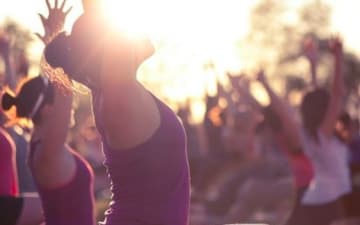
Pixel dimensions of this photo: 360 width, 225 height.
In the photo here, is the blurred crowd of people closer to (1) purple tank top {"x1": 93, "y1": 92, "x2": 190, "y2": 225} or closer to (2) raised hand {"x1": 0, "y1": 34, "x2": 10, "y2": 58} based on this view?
(2) raised hand {"x1": 0, "y1": 34, "x2": 10, "y2": 58}

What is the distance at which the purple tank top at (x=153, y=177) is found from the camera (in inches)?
152

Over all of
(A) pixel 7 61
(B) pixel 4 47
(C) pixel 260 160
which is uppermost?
(B) pixel 4 47

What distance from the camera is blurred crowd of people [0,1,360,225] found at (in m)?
6.81

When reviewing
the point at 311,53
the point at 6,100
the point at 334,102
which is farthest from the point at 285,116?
the point at 6,100

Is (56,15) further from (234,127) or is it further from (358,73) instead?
(358,73)

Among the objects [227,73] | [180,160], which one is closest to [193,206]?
[227,73]

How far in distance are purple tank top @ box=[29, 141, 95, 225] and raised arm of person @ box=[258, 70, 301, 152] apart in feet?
7.89

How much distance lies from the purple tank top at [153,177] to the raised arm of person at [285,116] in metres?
3.45

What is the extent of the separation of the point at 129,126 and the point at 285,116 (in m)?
4.09

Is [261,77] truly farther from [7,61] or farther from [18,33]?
[18,33]

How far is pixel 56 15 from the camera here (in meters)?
5.14

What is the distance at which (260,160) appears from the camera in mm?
13805

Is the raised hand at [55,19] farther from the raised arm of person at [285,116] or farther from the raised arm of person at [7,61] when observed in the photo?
the raised arm of person at [7,61]

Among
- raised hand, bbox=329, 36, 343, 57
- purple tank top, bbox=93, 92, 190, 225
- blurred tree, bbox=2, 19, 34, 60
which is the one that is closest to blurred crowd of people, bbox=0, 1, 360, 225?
raised hand, bbox=329, 36, 343, 57
